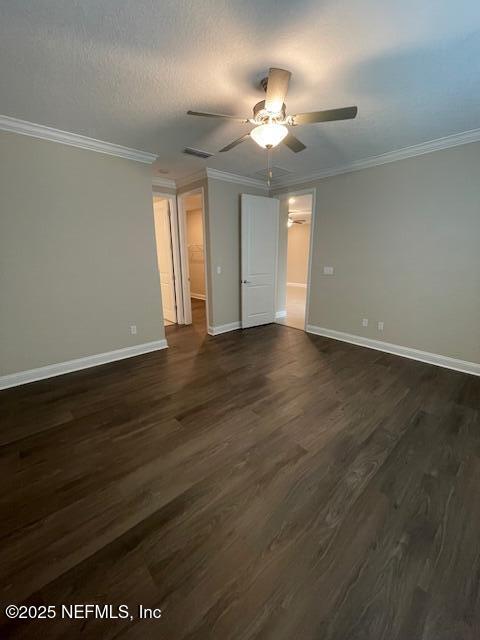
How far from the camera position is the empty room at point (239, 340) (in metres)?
1.19

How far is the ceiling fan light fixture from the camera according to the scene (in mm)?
1969

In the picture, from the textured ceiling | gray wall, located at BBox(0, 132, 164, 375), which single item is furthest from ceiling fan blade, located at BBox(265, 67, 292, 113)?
gray wall, located at BBox(0, 132, 164, 375)

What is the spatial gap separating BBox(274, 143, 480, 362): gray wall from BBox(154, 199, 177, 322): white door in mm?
2498

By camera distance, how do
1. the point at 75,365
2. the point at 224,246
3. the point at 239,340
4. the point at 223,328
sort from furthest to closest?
the point at 223,328 < the point at 224,246 < the point at 239,340 < the point at 75,365

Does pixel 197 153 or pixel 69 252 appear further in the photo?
pixel 197 153

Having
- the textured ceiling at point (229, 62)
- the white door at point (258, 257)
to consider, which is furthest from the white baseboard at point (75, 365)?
the textured ceiling at point (229, 62)

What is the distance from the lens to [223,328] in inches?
185

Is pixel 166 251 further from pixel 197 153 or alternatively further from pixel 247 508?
pixel 247 508

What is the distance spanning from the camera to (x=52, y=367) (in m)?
3.08

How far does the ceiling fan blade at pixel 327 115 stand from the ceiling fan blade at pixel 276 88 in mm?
169

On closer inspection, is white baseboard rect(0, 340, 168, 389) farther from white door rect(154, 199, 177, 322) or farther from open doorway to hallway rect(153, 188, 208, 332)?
white door rect(154, 199, 177, 322)

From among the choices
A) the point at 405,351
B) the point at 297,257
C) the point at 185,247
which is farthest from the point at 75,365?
the point at 297,257

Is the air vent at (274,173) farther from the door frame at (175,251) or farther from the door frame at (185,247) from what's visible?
the door frame at (175,251)

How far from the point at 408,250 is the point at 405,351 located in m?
1.33
